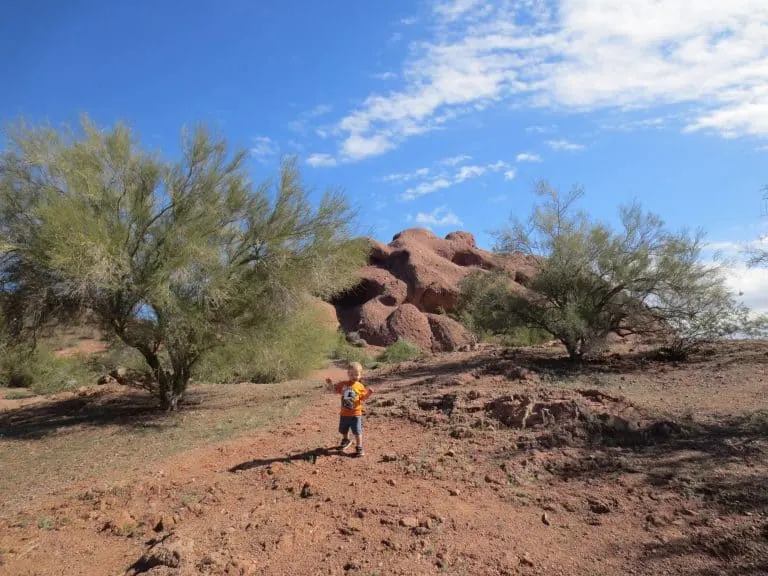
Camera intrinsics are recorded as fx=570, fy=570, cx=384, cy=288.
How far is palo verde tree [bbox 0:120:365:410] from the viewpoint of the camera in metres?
9.55

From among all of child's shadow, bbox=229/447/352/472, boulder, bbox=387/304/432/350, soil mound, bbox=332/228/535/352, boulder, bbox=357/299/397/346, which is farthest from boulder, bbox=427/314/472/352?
child's shadow, bbox=229/447/352/472

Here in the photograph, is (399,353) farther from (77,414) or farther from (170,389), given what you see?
(77,414)

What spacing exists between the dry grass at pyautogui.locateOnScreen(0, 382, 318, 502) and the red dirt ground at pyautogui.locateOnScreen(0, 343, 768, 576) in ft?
2.59

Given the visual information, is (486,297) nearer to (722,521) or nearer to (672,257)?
(672,257)

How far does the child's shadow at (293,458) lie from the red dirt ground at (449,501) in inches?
1.8

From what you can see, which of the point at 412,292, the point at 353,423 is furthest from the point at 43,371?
the point at 412,292

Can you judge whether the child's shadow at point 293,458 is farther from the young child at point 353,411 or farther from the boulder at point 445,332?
the boulder at point 445,332

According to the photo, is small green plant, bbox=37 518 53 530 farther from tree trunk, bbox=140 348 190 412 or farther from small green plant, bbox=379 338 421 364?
small green plant, bbox=379 338 421 364

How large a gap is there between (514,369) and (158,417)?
24.3 ft

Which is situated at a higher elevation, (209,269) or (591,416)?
(209,269)

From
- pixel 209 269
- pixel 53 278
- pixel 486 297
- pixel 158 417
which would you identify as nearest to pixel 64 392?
pixel 158 417

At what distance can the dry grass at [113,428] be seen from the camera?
7.79m

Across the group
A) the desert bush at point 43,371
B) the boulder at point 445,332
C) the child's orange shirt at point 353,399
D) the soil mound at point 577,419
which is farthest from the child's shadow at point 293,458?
the boulder at point 445,332

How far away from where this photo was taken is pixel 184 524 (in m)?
5.26
